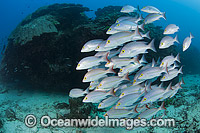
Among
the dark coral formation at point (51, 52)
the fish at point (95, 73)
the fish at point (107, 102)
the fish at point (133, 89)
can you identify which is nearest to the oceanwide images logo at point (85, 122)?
the fish at point (107, 102)

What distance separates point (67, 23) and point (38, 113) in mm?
6148

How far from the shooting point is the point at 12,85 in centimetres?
912

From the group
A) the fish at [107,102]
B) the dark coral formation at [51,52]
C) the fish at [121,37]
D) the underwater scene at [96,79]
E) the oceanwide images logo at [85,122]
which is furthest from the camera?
the dark coral formation at [51,52]

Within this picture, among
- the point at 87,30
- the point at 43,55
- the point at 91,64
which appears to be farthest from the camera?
the point at 43,55

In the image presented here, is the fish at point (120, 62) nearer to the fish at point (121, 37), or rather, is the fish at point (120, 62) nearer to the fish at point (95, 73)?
the fish at point (95, 73)

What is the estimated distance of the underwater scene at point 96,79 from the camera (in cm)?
326

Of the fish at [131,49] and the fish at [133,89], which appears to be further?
the fish at [133,89]

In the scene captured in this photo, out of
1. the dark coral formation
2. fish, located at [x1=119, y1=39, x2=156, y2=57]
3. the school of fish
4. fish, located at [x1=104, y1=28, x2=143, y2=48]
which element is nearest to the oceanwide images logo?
the school of fish

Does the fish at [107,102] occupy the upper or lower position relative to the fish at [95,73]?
lower

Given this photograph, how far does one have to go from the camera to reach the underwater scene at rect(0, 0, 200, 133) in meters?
3.26

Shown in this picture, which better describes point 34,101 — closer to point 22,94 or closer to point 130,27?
point 22,94

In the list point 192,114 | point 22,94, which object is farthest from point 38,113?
point 192,114

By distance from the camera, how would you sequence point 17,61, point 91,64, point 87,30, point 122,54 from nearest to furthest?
1. point 122,54
2. point 91,64
3. point 87,30
4. point 17,61

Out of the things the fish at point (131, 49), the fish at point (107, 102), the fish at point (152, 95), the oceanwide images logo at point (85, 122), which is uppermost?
the fish at point (131, 49)
